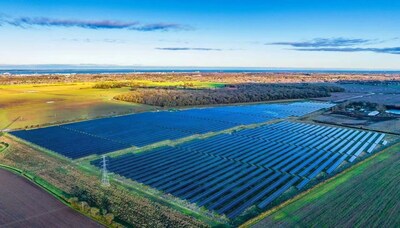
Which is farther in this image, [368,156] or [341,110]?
[341,110]

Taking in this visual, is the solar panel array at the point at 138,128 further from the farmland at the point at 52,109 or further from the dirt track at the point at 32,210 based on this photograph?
the dirt track at the point at 32,210

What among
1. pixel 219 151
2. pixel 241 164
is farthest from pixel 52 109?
pixel 241 164

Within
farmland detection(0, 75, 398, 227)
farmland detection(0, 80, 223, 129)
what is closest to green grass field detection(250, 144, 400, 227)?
farmland detection(0, 75, 398, 227)

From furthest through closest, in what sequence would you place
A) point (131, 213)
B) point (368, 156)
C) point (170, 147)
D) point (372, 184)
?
point (170, 147) < point (368, 156) < point (372, 184) < point (131, 213)

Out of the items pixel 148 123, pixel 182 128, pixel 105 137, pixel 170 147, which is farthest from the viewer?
pixel 148 123

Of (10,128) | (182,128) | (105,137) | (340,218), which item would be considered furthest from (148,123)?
(340,218)

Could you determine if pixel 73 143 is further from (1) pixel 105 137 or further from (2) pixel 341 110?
(2) pixel 341 110

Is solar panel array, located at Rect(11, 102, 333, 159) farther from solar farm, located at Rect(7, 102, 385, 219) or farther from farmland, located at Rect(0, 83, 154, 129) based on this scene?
farmland, located at Rect(0, 83, 154, 129)
